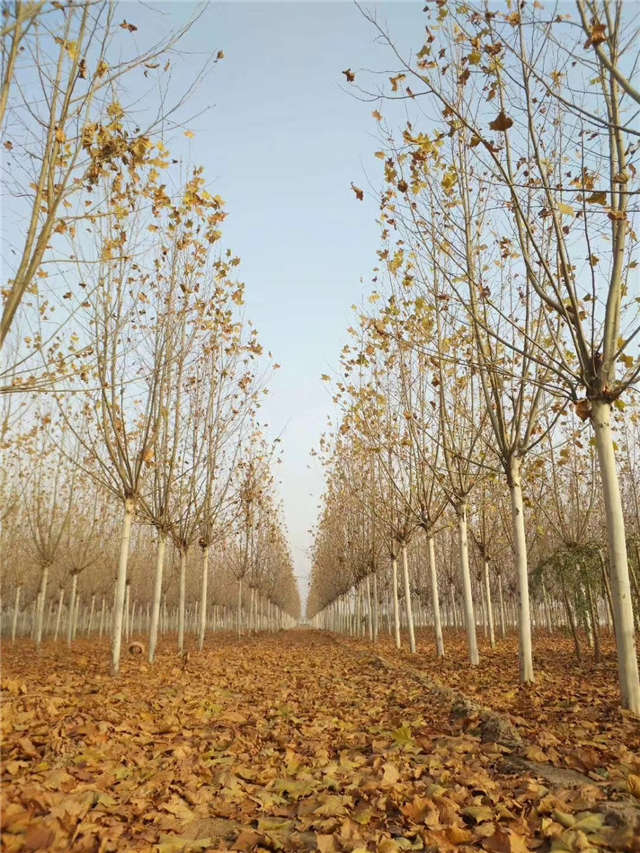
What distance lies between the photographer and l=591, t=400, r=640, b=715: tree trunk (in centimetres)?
475

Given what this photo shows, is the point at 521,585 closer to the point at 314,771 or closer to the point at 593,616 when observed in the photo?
the point at 593,616

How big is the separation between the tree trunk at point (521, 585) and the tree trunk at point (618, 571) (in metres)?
2.16

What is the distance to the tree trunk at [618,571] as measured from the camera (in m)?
4.75

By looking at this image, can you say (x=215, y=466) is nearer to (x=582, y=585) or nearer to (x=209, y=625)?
(x=582, y=585)

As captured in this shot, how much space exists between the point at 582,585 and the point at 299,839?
337 inches

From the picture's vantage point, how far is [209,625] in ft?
150

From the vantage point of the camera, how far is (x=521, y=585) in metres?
7.24

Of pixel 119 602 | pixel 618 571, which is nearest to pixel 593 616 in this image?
pixel 618 571

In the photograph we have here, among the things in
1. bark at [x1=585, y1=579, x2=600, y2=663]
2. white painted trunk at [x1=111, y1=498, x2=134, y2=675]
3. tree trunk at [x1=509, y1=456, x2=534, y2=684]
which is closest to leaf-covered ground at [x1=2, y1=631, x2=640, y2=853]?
tree trunk at [x1=509, y1=456, x2=534, y2=684]

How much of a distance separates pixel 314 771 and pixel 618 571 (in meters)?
3.15

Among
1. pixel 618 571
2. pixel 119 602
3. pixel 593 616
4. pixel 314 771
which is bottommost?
pixel 314 771

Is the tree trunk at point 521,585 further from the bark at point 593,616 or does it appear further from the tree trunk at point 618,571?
the bark at point 593,616

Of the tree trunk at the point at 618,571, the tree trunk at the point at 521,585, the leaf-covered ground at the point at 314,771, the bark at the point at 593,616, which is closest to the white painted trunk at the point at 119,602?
the leaf-covered ground at the point at 314,771

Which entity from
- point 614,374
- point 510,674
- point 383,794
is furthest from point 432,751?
point 510,674
